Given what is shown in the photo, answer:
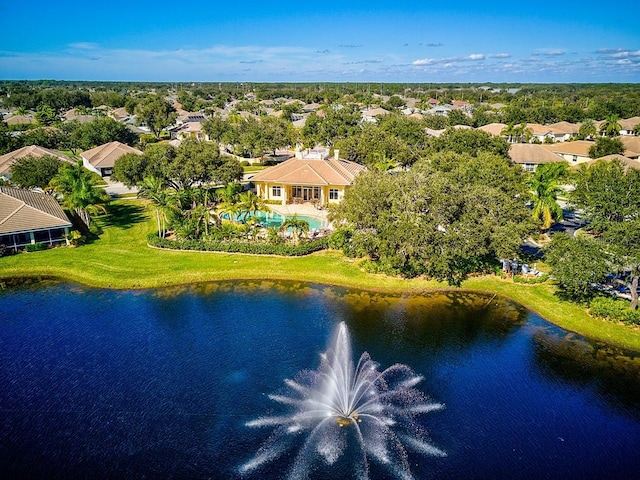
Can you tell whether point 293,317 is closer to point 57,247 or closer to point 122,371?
point 122,371

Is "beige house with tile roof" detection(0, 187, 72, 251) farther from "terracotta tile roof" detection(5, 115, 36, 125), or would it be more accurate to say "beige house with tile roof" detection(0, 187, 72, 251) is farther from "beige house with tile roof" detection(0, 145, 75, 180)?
"terracotta tile roof" detection(5, 115, 36, 125)

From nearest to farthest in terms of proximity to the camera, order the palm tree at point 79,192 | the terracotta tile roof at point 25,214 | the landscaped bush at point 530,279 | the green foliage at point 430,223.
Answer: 1. the green foliage at point 430,223
2. the landscaped bush at point 530,279
3. the terracotta tile roof at point 25,214
4. the palm tree at point 79,192

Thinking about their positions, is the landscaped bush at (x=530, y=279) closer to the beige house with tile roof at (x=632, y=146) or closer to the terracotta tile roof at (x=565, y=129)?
the beige house with tile roof at (x=632, y=146)

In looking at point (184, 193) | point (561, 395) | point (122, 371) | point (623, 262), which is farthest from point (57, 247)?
point (623, 262)

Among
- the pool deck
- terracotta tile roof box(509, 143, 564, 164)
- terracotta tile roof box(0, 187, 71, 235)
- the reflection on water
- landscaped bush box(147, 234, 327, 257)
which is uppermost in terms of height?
terracotta tile roof box(509, 143, 564, 164)

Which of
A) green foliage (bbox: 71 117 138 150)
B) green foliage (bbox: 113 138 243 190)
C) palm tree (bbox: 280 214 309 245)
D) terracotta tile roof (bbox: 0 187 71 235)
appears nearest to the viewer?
terracotta tile roof (bbox: 0 187 71 235)

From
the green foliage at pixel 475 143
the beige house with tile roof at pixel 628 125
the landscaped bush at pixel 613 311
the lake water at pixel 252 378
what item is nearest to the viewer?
the lake water at pixel 252 378

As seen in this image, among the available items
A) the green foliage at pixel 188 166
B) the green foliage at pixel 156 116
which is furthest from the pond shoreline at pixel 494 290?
the green foliage at pixel 156 116

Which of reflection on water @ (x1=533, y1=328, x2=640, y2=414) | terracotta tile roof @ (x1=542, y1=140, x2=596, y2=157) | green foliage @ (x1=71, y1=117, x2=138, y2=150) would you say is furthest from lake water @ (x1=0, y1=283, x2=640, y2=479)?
terracotta tile roof @ (x1=542, y1=140, x2=596, y2=157)
